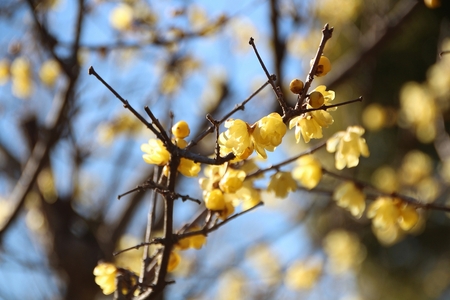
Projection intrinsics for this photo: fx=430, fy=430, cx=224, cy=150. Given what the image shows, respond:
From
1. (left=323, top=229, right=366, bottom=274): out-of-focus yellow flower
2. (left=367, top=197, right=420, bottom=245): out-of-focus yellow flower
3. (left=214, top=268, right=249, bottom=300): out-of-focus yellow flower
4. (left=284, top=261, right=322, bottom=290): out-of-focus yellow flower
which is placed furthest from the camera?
(left=214, top=268, right=249, bottom=300): out-of-focus yellow flower

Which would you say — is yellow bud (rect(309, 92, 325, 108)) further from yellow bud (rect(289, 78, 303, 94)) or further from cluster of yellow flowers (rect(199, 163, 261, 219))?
A: cluster of yellow flowers (rect(199, 163, 261, 219))

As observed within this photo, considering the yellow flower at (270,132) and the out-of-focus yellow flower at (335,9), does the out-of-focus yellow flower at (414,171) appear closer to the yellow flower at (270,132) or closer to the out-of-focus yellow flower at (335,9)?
the out-of-focus yellow flower at (335,9)

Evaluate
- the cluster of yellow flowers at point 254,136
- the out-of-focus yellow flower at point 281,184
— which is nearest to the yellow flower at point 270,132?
the cluster of yellow flowers at point 254,136

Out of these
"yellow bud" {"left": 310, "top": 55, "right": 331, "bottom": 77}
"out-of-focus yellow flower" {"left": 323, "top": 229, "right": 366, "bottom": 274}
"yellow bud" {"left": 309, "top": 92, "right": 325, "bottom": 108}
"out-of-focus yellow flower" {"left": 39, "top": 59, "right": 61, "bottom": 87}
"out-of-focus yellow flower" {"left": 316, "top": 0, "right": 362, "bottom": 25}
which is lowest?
"yellow bud" {"left": 309, "top": 92, "right": 325, "bottom": 108}

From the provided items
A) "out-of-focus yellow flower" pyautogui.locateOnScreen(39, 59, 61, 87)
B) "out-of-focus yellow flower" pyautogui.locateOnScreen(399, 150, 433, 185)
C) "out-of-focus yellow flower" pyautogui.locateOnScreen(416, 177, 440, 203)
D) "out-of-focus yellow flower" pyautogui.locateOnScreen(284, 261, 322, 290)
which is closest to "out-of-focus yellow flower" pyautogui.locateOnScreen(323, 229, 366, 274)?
"out-of-focus yellow flower" pyautogui.locateOnScreen(284, 261, 322, 290)

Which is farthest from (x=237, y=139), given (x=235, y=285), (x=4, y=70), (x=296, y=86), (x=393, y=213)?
(x=235, y=285)
